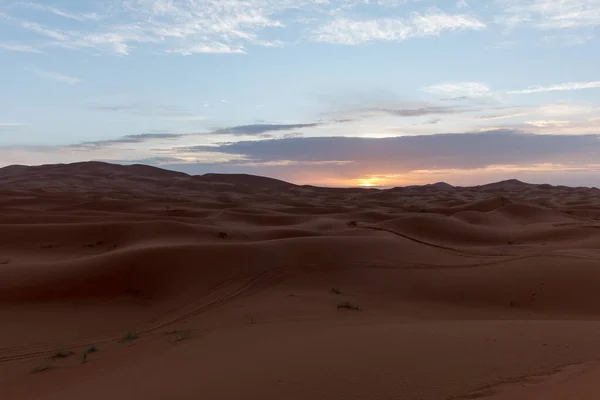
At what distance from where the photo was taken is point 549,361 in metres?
4.37

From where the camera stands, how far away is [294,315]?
22.4 feet

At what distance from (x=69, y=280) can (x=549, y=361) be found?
7.97 m

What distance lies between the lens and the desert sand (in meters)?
4.07

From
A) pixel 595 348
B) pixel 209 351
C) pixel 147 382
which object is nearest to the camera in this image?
pixel 147 382

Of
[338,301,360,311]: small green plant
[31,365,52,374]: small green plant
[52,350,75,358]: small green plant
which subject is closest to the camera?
[31,365,52,374]: small green plant

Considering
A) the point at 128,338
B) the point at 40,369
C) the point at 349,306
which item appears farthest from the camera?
the point at 349,306

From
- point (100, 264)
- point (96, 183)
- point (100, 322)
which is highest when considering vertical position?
point (96, 183)

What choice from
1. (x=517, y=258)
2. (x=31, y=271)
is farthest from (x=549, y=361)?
(x=31, y=271)

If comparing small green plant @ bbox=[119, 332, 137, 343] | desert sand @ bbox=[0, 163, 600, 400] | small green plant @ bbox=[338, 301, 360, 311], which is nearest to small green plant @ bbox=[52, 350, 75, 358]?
desert sand @ bbox=[0, 163, 600, 400]

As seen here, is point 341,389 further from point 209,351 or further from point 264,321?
point 264,321

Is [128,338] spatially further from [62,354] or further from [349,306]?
[349,306]

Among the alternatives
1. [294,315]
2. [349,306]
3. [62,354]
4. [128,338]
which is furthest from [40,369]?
[349,306]

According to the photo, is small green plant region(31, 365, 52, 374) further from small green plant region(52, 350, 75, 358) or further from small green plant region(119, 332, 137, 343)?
small green plant region(119, 332, 137, 343)

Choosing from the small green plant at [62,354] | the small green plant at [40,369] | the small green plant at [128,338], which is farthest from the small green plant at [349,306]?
the small green plant at [40,369]
